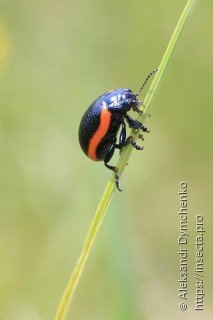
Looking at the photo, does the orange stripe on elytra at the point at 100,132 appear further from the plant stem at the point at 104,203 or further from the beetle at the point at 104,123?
the plant stem at the point at 104,203

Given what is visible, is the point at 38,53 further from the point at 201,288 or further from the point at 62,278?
Answer: the point at 201,288

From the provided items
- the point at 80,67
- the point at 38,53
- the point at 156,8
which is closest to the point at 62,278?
the point at 80,67

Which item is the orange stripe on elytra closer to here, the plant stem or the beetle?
the beetle

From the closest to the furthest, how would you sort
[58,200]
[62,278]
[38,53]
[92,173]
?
1. [92,173]
2. [62,278]
3. [58,200]
4. [38,53]

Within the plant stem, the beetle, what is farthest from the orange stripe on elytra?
the plant stem

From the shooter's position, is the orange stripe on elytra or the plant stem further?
the orange stripe on elytra

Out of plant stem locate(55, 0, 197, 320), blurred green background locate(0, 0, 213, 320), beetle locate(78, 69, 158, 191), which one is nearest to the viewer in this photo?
plant stem locate(55, 0, 197, 320)
